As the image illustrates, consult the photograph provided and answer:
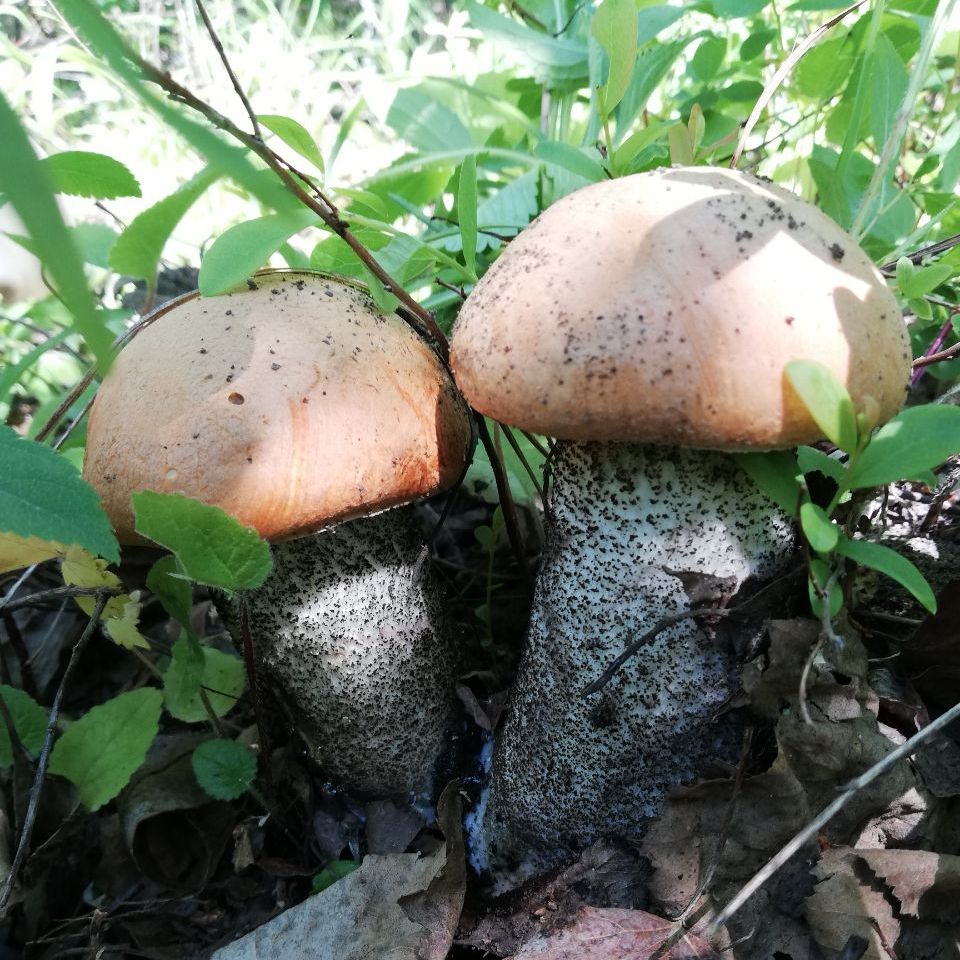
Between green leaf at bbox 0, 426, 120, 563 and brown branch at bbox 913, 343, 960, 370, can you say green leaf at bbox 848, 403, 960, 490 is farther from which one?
green leaf at bbox 0, 426, 120, 563

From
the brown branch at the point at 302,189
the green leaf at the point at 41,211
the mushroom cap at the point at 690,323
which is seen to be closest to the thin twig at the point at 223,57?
the brown branch at the point at 302,189

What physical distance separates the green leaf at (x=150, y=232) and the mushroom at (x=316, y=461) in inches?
5.4

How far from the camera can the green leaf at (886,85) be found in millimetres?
1151

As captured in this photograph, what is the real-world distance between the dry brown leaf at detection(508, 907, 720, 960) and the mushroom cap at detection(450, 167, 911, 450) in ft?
2.29

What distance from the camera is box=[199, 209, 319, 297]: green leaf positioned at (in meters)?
1.08

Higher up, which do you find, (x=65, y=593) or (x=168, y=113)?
(x=168, y=113)

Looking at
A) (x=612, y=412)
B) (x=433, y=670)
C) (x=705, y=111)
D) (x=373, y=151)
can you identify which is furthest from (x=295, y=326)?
(x=373, y=151)

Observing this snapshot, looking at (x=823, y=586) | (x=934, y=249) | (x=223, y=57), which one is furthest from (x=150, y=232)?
(x=934, y=249)

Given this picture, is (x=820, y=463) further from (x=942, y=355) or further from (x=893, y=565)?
(x=942, y=355)

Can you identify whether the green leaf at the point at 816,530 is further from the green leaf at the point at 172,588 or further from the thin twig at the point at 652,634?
the green leaf at the point at 172,588

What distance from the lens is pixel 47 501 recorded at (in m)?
0.94

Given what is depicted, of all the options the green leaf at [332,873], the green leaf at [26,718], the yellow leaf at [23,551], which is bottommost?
the green leaf at [332,873]

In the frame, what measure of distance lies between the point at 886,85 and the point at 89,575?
146cm

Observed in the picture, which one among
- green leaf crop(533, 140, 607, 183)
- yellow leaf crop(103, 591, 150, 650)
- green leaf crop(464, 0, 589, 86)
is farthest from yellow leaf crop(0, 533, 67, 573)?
green leaf crop(464, 0, 589, 86)
